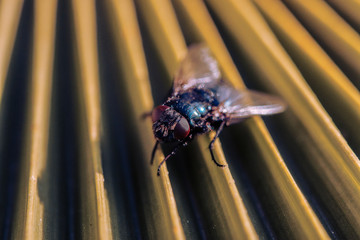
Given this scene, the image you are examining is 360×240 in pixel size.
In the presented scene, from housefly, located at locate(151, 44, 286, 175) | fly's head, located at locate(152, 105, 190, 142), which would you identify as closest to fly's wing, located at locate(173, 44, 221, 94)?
housefly, located at locate(151, 44, 286, 175)

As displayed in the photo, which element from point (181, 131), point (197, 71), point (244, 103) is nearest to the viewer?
point (181, 131)

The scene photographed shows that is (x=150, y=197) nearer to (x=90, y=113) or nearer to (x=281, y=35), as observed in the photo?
(x=90, y=113)

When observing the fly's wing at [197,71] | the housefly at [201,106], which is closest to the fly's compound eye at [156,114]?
the housefly at [201,106]

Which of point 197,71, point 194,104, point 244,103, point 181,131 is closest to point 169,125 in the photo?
point 181,131

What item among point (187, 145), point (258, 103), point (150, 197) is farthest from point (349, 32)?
point (150, 197)

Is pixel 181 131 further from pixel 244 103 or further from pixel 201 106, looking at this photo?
pixel 244 103

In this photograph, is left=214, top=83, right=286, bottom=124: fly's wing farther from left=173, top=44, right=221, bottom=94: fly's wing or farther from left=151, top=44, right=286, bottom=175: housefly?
left=173, top=44, right=221, bottom=94: fly's wing

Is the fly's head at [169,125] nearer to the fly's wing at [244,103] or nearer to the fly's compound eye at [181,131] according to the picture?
the fly's compound eye at [181,131]
